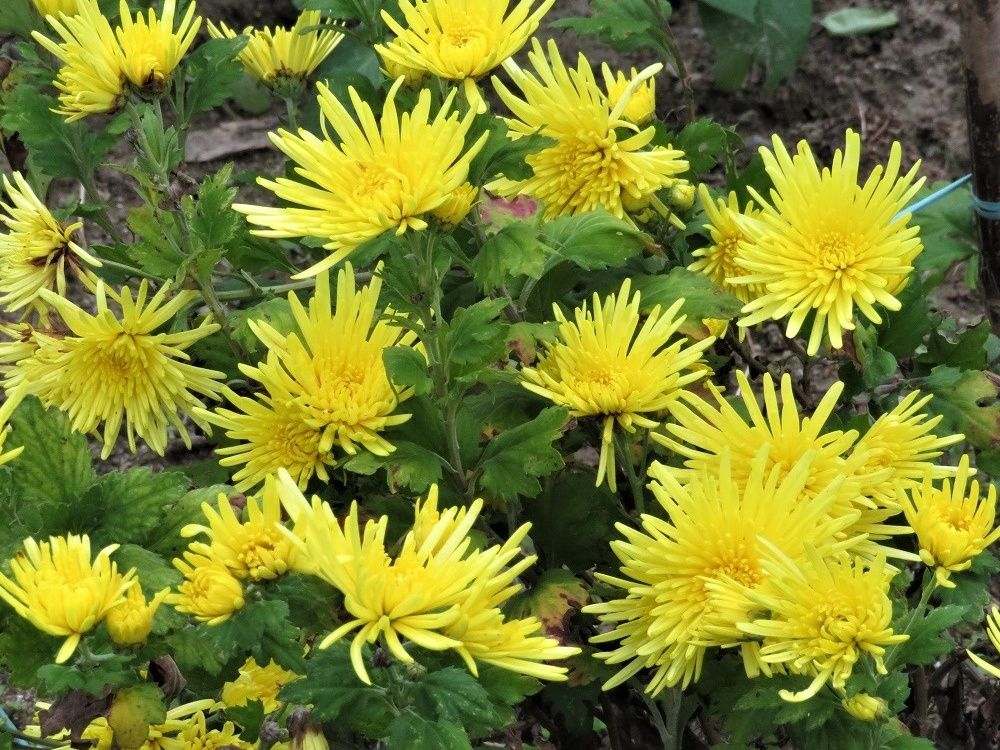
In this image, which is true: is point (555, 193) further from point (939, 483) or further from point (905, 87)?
point (905, 87)

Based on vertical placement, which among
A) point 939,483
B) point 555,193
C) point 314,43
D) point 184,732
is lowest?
point 184,732

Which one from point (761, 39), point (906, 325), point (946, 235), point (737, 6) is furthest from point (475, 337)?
point (761, 39)

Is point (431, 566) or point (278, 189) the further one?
point (278, 189)

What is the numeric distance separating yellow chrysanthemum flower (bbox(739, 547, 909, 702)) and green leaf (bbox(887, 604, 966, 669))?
4.8 inches

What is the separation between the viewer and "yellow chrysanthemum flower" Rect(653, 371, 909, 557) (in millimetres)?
1049

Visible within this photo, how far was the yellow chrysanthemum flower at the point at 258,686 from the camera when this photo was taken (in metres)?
1.20

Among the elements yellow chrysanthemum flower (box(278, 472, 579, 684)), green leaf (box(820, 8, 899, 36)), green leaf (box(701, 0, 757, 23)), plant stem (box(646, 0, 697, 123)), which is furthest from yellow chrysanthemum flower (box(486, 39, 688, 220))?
green leaf (box(820, 8, 899, 36))

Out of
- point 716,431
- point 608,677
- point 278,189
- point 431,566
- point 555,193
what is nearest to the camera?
point 431,566

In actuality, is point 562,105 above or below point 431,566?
above

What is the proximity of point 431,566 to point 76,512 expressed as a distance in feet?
1.32

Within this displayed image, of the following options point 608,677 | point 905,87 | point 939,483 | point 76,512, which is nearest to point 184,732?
point 76,512

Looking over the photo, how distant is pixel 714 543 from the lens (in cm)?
98

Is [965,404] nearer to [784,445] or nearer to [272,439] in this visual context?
[784,445]

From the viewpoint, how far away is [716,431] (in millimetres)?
1094
